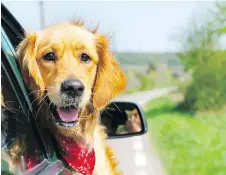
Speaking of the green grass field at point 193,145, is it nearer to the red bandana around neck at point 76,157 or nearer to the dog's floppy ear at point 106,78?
the dog's floppy ear at point 106,78

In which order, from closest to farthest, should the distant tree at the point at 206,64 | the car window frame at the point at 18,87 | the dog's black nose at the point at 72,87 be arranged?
1. the car window frame at the point at 18,87
2. the dog's black nose at the point at 72,87
3. the distant tree at the point at 206,64

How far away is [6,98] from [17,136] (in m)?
0.17

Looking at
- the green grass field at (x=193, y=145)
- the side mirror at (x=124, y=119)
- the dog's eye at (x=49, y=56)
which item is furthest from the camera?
the green grass field at (x=193, y=145)

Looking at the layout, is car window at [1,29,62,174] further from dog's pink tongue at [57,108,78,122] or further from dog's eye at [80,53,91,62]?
dog's eye at [80,53,91,62]

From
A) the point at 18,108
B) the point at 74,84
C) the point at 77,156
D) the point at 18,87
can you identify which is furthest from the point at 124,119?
the point at 18,108

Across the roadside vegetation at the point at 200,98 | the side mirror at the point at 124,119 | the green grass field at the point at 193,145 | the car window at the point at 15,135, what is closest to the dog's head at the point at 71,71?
the car window at the point at 15,135

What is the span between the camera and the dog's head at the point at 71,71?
2.82 m

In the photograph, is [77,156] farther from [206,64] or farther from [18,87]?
[206,64]

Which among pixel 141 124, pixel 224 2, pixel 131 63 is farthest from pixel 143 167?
pixel 131 63

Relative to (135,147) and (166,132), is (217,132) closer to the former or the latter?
(166,132)

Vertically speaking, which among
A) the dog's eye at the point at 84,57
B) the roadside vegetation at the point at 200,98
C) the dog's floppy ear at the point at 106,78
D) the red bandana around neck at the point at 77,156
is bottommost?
the roadside vegetation at the point at 200,98

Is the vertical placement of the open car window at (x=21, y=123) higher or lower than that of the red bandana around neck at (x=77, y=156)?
higher

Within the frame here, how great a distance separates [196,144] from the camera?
18.9m

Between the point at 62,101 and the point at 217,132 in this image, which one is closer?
the point at 62,101
